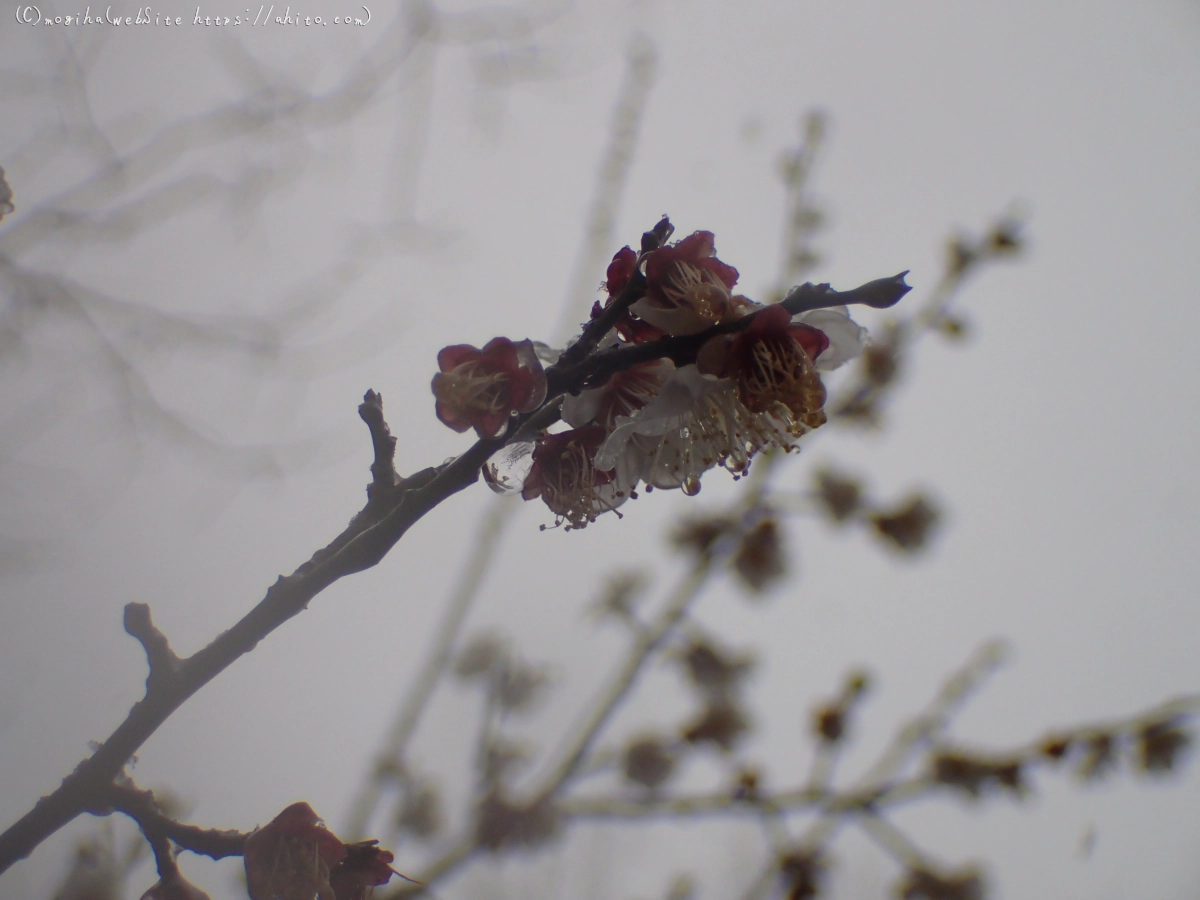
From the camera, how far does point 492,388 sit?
1.11 meters

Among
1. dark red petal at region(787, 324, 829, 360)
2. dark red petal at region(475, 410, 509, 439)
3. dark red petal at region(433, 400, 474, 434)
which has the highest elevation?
dark red petal at region(787, 324, 829, 360)

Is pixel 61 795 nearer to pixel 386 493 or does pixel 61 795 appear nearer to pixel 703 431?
pixel 386 493

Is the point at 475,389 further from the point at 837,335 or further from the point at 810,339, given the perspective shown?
the point at 837,335

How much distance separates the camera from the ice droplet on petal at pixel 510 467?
1.32 metres

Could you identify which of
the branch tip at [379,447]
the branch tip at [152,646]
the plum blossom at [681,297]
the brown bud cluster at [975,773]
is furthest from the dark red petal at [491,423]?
the brown bud cluster at [975,773]

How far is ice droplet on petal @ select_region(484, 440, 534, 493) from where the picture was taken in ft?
4.32

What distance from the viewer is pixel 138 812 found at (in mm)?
1212

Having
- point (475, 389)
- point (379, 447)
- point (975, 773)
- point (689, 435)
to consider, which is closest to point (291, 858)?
point (379, 447)

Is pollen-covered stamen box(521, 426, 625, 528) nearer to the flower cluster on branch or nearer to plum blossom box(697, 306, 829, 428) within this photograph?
the flower cluster on branch

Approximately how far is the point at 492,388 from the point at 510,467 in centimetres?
30

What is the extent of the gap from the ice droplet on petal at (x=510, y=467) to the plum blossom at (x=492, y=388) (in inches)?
8.0

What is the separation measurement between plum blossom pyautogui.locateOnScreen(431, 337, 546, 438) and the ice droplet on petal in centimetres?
20

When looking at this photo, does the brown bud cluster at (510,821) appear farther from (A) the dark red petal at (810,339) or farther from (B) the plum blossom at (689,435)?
(A) the dark red petal at (810,339)

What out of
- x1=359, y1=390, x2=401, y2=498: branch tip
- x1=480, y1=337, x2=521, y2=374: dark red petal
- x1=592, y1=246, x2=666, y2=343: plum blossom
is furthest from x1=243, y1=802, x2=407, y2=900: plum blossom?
x1=592, y1=246, x2=666, y2=343: plum blossom
